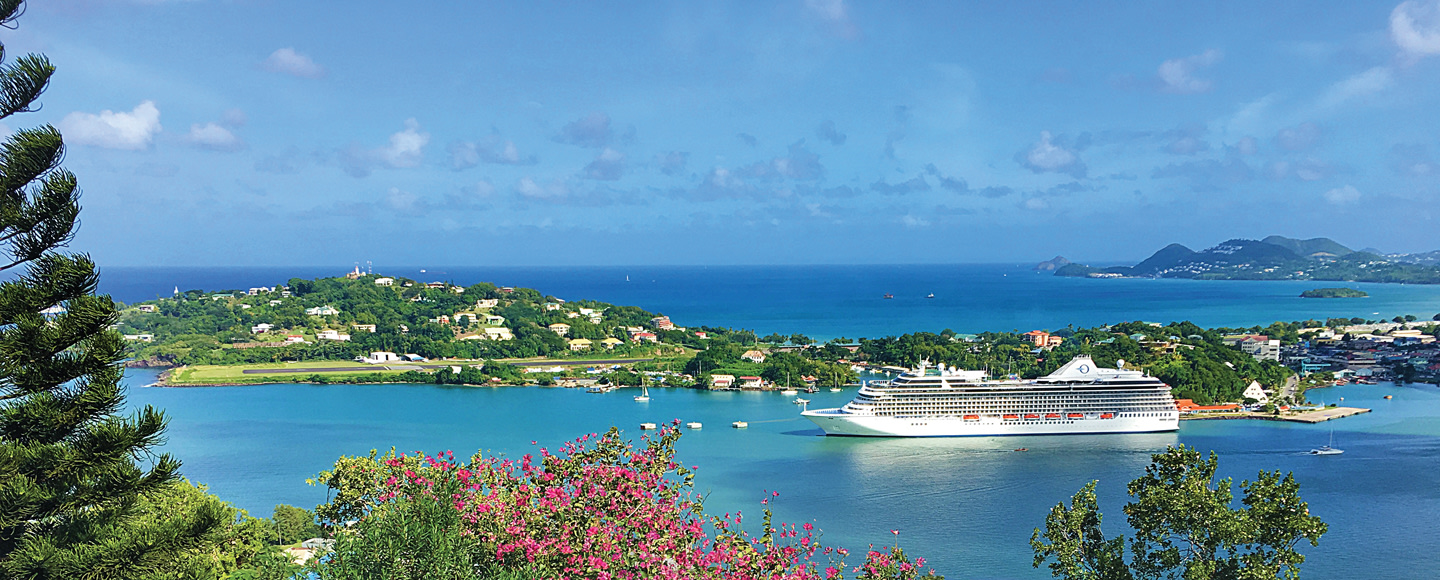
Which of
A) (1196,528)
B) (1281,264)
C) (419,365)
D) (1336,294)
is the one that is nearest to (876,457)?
(1196,528)

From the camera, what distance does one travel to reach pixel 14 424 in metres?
5.49

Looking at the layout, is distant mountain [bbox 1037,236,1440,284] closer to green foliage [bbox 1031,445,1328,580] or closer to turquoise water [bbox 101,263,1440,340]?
turquoise water [bbox 101,263,1440,340]

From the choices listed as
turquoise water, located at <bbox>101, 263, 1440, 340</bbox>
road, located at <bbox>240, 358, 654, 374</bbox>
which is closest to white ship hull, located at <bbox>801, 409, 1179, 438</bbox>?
road, located at <bbox>240, 358, 654, 374</bbox>

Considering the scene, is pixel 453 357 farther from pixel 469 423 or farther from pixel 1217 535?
pixel 1217 535

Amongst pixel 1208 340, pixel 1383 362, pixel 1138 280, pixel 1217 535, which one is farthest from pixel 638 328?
pixel 1138 280

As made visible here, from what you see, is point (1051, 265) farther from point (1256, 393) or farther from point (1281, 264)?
point (1256, 393)

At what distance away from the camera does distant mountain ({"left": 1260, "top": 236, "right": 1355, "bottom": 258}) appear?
423 ft

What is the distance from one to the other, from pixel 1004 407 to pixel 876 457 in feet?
16.9

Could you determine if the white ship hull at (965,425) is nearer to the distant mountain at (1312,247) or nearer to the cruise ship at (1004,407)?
the cruise ship at (1004,407)

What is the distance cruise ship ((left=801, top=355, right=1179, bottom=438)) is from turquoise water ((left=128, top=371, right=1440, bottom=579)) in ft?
2.06

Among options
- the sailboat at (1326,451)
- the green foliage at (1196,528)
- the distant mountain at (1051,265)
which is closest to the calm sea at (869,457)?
the sailboat at (1326,451)

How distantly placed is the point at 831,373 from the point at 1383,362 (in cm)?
2035

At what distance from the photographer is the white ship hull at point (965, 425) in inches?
933

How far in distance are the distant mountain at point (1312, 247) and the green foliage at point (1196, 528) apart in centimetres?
13664
